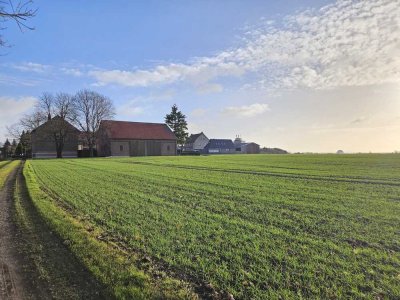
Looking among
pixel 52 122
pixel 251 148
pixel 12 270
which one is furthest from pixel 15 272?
pixel 251 148

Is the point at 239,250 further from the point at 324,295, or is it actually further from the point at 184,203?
the point at 184,203

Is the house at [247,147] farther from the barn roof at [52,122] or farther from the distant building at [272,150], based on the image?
the barn roof at [52,122]

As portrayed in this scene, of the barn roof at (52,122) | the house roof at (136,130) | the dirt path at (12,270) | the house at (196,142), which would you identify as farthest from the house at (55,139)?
the dirt path at (12,270)

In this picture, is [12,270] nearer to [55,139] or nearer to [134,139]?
[55,139]

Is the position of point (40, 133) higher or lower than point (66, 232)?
higher

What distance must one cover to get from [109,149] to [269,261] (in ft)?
233

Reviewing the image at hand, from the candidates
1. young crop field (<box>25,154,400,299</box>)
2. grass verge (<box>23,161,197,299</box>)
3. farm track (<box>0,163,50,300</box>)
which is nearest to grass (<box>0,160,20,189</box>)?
young crop field (<box>25,154,400,299</box>)

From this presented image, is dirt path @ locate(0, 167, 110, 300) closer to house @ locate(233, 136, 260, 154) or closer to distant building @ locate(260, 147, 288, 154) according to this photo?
house @ locate(233, 136, 260, 154)

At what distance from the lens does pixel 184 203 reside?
10883mm

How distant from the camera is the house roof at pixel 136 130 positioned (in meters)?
74.2

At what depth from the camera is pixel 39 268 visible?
5.22 metres

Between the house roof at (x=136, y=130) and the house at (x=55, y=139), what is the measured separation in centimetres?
812

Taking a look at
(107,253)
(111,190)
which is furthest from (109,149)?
(107,253)

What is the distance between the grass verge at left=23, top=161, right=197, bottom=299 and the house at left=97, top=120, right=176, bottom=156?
6715 cm
